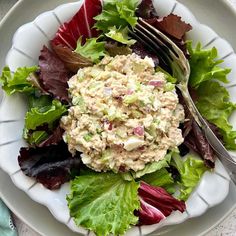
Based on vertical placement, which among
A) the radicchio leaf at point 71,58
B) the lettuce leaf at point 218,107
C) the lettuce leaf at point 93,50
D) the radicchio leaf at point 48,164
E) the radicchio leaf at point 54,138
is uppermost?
the lettuce leaf at point 218,107

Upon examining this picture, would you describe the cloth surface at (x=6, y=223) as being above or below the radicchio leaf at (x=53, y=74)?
below

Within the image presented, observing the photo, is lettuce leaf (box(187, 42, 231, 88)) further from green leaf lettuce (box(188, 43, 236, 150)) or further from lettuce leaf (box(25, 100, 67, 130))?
lettuce leaf (box(25, 100, 67, 130))

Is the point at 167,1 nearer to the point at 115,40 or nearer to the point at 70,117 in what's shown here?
the point at 115,40

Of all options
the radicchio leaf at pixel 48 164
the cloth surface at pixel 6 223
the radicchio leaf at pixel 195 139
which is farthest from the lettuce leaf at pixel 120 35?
the cloth surface at pixel 6 223

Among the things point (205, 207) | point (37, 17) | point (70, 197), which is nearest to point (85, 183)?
point (70, 197)

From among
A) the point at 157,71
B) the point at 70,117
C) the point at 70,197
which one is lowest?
the point at 70,197

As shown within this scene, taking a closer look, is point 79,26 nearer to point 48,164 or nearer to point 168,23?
point 168,23

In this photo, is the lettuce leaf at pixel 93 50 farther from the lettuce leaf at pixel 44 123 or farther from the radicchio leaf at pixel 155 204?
the radicchio leaf at pixel 155 204
